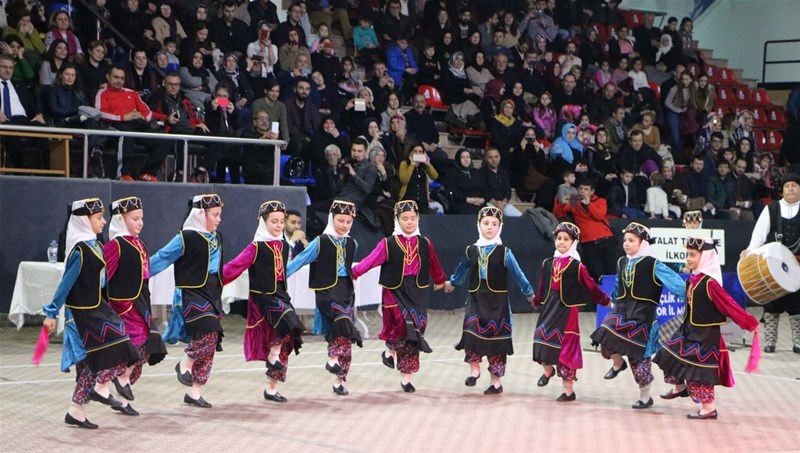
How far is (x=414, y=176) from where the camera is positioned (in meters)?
16.4

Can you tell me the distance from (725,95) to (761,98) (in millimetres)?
1044

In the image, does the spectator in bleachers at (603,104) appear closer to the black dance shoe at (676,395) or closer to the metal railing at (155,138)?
the metal railing at (155,138)

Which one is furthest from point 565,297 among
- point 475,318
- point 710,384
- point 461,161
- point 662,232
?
point 461,161

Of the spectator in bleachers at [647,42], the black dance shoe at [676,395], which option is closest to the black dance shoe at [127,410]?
the black dance shoe at [676,395]

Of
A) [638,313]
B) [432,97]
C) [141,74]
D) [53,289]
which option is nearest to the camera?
[638,313]

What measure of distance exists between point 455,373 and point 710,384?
302 cm

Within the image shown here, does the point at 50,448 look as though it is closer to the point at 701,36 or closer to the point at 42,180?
the point at 42,180

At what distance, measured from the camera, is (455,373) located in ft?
37.2

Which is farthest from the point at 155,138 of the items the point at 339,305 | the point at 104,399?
the point at 104,399

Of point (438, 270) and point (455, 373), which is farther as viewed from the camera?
point (455, 373)

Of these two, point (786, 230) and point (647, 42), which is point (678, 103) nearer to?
point (647, 42)

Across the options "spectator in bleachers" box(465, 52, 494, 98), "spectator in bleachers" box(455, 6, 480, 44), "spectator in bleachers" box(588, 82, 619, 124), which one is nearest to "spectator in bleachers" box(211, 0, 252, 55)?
"spectator in bleachers" box(465, 52, 494, 98)

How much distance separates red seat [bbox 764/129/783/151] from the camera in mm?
24109

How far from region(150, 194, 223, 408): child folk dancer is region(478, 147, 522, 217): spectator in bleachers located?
8.59m
